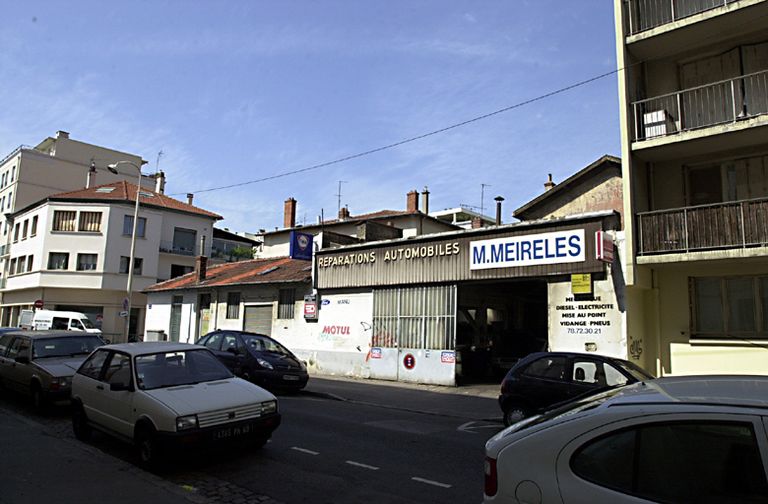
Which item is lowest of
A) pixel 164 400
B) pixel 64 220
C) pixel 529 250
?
pixel 164 400

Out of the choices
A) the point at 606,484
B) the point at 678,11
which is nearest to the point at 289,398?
the point at 606,484

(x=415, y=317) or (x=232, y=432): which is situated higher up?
(x=415, y=317)

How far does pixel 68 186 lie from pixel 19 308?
536 inches

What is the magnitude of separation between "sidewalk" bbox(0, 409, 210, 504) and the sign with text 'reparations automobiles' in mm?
11606

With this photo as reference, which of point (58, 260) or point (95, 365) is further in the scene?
point (58, 260)

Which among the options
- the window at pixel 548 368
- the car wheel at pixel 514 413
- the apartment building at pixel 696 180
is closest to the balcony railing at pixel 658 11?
the apartment building at pixel 696 180

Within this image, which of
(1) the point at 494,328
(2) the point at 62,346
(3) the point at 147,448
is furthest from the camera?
(1) the point at 494,328

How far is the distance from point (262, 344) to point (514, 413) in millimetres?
7972

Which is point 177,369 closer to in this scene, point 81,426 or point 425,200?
point 81,426

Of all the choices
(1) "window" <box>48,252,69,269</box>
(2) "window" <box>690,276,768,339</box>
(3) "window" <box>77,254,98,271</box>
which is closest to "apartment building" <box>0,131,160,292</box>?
(1) "window" <box>48,252,69,269</box>

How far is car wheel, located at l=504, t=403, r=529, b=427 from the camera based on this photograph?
385 inches

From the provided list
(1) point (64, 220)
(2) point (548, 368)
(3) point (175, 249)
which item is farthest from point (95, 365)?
(1) point (64, 220)

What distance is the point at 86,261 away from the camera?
141 ft

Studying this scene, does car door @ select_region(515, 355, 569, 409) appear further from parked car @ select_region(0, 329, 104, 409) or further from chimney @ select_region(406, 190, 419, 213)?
chimney @ select_region(406, 190, 419, 213)
